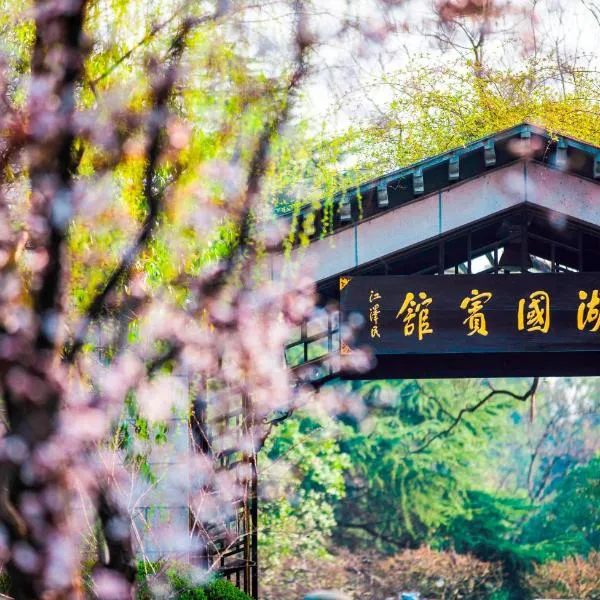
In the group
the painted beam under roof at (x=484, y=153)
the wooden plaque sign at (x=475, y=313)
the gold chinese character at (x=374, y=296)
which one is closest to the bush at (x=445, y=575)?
the wooden plaque sign at (x=475, y=313)

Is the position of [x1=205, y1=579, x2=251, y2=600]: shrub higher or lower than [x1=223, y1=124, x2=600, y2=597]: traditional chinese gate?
lower

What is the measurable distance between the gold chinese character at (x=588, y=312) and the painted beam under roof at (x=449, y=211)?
0.82 m

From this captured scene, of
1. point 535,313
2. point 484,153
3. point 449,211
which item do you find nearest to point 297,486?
point 449,211

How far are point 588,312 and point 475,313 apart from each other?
1.19m

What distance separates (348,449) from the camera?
2719cm

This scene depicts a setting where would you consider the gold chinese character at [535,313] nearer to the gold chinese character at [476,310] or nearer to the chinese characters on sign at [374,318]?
the gold chinese character at [476,310]

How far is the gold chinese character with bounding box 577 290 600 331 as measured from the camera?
11719mm

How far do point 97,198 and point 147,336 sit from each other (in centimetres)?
168

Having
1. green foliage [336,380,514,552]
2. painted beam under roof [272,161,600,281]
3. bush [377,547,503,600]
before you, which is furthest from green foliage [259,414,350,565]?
painted beam under roof [272,161,600,281]

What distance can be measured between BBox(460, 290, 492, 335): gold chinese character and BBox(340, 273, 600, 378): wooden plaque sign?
10 millimetres

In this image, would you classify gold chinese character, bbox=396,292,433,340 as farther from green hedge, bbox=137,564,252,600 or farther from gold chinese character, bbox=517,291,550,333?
green hedge, bbox=137,564,252,600

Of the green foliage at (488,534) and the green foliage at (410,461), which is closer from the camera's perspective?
the green foliage at (410,461)

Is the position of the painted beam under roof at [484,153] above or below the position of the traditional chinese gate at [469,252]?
above

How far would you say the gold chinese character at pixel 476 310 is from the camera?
11.7 metres
